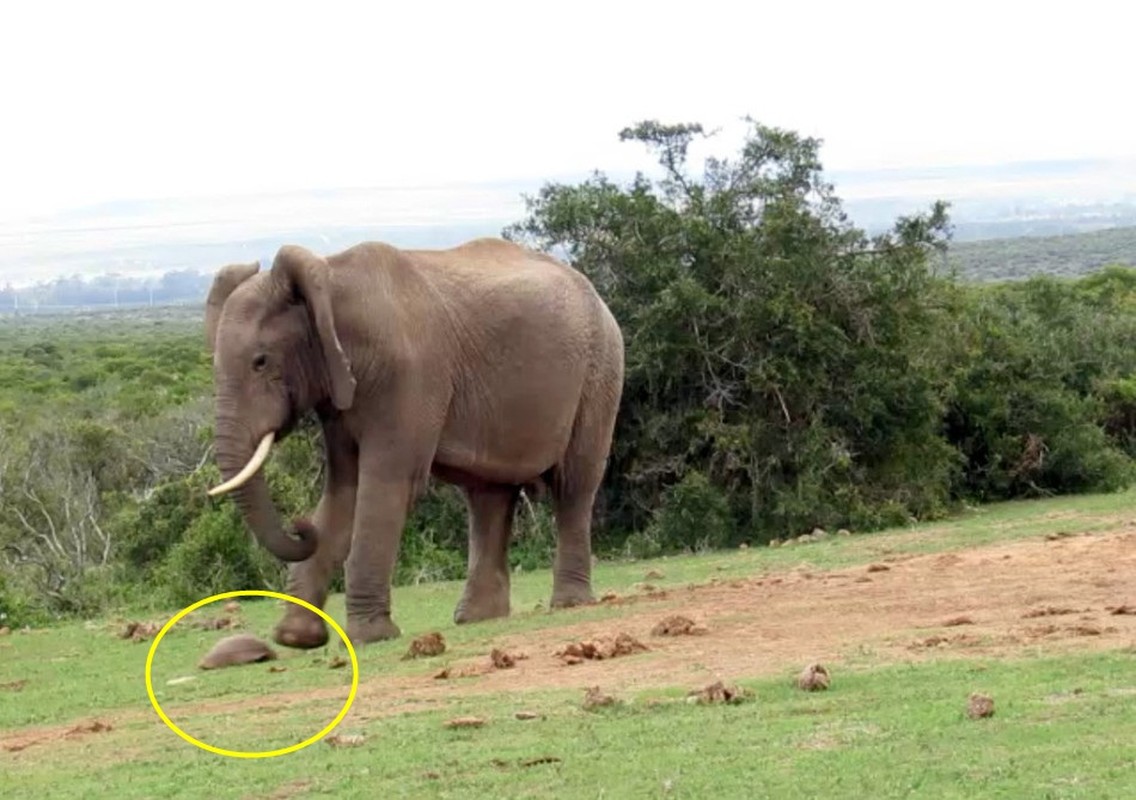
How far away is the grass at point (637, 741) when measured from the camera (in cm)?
730

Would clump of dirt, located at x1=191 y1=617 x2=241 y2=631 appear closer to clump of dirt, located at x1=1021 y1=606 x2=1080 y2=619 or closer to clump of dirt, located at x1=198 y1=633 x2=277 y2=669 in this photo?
clump of dirt, located at x1=198 y1=633 x2=277 y2=669

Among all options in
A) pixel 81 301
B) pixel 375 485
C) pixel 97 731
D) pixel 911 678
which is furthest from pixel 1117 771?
pixel 81 301

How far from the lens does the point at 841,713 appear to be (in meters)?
8.68

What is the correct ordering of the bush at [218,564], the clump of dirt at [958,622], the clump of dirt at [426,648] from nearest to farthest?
the clump of dirt at [958,622], the clump of dirt at [426,648], the bush at [218,564]

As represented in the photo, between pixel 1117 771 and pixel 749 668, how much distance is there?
3524 millimetres

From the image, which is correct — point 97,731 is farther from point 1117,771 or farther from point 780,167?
point 780,167

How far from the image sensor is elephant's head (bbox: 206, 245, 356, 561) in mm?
12422

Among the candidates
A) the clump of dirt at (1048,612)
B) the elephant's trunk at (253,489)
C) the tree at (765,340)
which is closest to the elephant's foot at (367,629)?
the elephant's trunk at (253,489)

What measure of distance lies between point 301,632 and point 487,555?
6.77 feet

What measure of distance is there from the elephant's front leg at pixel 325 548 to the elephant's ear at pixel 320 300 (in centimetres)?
92

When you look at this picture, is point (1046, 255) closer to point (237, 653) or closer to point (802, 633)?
point (237, 653)

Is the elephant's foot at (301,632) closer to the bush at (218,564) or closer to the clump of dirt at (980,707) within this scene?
the clump of dirt at (980,707)

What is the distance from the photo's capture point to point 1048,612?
11.6 metres

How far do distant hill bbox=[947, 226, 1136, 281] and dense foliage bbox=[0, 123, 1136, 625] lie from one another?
234 ft
